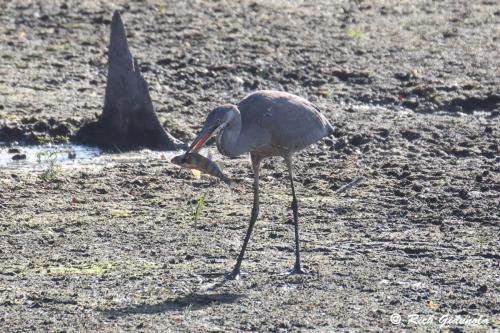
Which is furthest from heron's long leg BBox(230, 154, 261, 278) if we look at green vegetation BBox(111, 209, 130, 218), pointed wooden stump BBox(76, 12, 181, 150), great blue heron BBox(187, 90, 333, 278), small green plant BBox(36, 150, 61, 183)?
pointed wooden stump BBox(76, 12, 181, 150)

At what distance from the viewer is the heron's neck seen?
8195mm

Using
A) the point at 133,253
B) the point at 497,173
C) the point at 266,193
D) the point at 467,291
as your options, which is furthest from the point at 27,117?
the point at 467,291

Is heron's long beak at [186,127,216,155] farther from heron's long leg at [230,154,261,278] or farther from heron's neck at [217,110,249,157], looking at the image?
heron's long leg at [230,154,261,278]

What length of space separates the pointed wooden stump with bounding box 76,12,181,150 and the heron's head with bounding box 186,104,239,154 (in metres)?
3.50

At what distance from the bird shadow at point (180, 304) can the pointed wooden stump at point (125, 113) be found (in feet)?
12.6

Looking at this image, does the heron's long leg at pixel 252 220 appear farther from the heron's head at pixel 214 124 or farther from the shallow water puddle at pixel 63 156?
the shallow water puddle at pixel 63 156

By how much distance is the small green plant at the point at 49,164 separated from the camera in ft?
34.5

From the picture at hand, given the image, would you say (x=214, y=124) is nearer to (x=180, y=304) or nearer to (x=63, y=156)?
(x=180, y=304)

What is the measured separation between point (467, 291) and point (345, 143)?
152 inches

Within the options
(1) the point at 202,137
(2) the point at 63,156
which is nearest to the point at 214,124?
(1) the point at 202,137

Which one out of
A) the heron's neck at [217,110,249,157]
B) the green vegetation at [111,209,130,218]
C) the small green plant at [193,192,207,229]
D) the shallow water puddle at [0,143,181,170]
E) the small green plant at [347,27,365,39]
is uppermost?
the heron's neck at [217,110,249,157]


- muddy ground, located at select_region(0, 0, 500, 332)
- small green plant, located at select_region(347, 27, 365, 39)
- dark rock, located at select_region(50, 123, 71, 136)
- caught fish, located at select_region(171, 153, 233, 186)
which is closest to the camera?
muddy ground, located at select_region(0, 0, 500, 332)

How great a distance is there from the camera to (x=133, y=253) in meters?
8.80

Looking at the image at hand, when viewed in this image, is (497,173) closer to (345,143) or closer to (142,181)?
(345,143)
